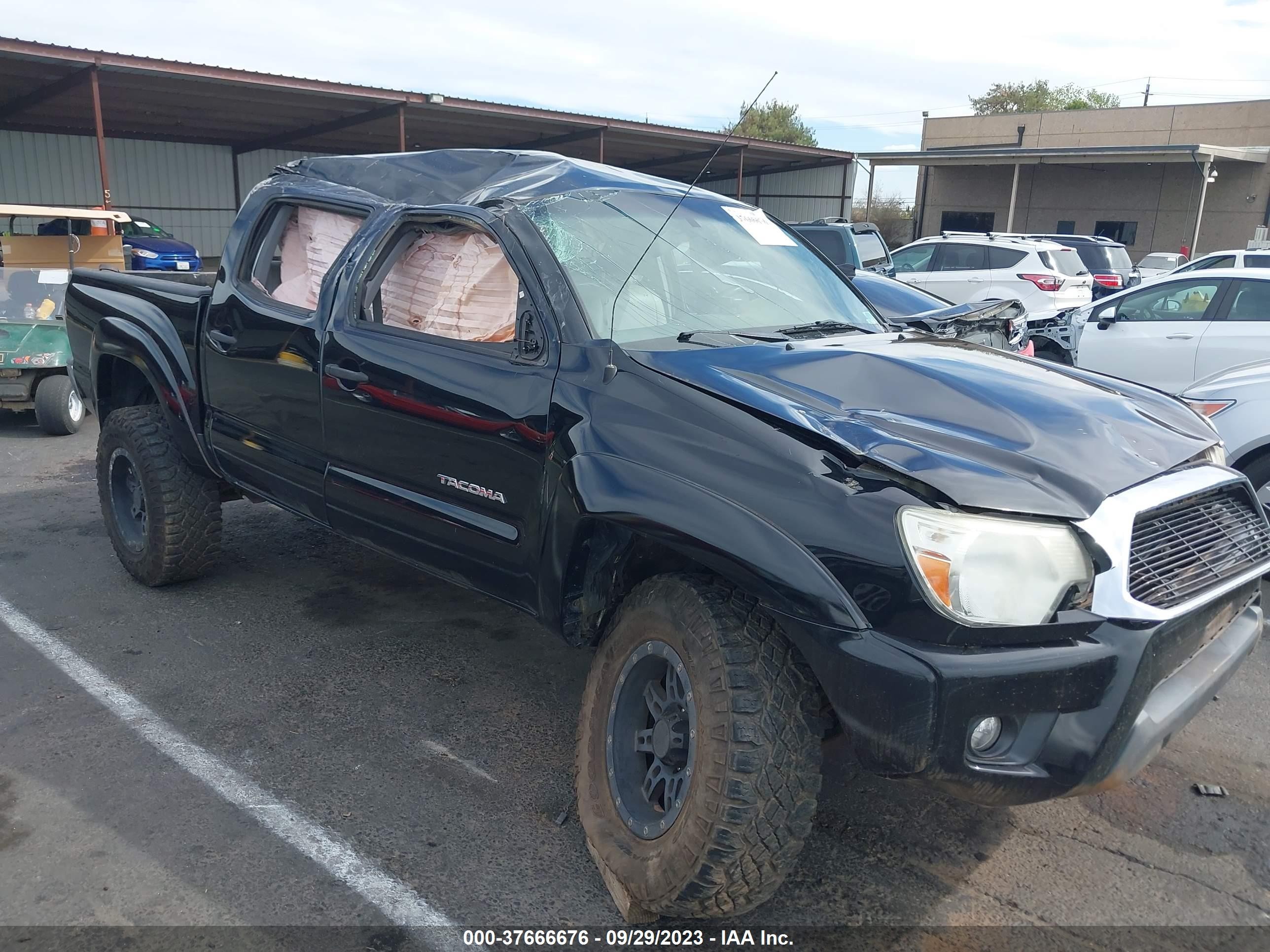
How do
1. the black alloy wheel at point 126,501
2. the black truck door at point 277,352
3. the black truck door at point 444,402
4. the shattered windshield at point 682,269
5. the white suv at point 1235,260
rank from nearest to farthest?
the black truck door at point 444,402 → the shattered windshield at point 682,269 → the black truck door at point 277,352 → the black alloy wheel at point 126,501 → the white suv at point 1235,260

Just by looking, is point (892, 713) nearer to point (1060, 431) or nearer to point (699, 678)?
point (699, 678)

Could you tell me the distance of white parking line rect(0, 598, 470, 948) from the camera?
2648mm

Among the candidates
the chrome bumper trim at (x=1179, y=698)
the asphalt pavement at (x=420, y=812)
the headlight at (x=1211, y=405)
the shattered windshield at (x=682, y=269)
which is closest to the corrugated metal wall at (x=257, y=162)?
the asphalt pavement at (x=420, y=812)

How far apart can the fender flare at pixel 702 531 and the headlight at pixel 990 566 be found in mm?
188

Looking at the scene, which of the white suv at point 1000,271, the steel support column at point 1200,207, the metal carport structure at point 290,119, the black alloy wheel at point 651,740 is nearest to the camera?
the black alloy wheel at point 651,740

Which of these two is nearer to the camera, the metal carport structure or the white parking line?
the white parking line

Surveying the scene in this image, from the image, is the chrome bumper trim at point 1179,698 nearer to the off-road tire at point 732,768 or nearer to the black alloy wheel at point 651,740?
the off-road tire at point 732,768

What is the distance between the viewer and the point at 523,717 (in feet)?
12.3

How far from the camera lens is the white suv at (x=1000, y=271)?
1486 centimetres

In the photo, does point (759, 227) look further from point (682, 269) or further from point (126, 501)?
point (126, 501)

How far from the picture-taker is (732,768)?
236 cm

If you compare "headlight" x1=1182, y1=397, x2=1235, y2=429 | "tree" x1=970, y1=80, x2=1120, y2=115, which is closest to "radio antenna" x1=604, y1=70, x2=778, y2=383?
"headlight" x1=1182, y1=397, x2=1235, y2=429

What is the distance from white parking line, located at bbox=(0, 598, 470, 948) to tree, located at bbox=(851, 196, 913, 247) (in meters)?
33.5

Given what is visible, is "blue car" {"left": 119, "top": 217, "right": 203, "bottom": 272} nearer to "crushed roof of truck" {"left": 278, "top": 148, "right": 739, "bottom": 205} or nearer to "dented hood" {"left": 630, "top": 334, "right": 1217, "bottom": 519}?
"crushed roof of truck" {"left": 278, "top": 148, "right": 739, "bottom": 205}
